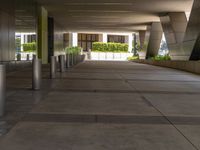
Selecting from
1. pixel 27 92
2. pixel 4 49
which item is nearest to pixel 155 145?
pixel 27 92

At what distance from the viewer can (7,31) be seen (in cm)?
1655

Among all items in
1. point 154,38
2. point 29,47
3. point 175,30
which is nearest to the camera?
point 29,47

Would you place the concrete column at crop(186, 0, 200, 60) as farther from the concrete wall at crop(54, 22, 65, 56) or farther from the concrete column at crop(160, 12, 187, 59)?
the concrete wall at crop(54, 22, 65, 56)

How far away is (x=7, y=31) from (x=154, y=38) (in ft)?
81.4

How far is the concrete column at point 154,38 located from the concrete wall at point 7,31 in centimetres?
2165

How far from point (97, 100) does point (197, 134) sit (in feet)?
11.1

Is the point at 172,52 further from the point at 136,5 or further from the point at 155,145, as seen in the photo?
the point at 155,145

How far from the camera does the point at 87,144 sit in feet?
13.3

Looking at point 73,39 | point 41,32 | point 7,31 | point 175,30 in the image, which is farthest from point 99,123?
point 73,39

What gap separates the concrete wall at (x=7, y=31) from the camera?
15.5 m

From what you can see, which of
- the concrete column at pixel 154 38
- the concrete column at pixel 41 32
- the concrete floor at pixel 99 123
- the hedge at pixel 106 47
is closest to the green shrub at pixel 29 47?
the concrete column at pixel 41 32

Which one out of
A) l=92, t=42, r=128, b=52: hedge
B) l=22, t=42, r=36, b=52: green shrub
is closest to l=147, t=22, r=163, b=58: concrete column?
l=22, t=42, r=36, b=52: green shrub

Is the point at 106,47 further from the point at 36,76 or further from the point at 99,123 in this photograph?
the point at 99,123

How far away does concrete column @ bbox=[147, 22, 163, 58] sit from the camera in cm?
3668
